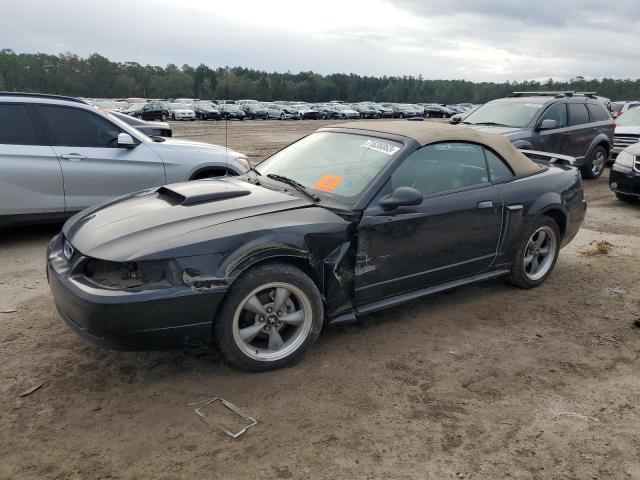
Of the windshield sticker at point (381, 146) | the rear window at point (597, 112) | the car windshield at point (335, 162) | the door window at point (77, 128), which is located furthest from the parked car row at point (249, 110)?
the windshield sticker at point (381, 146)

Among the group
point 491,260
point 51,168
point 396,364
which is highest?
point 51,168

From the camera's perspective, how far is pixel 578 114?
423 inches

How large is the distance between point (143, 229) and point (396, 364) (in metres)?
1.90

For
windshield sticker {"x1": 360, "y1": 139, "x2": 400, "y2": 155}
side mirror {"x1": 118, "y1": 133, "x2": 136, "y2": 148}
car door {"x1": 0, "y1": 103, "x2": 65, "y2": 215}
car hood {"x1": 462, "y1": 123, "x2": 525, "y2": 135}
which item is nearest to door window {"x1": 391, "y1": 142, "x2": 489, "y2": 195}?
windshield sticker {"x1": 360, "y1": 139, "x2": 400, "y2": 155}

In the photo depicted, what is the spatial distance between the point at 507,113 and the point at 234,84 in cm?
1585

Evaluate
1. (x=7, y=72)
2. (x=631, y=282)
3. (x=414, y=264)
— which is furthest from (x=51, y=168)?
(x=7, y=72)

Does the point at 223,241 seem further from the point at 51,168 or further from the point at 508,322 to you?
the point at 51,168

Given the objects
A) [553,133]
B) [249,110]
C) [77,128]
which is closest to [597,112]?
[553,133]

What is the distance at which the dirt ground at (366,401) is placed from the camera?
2580mm

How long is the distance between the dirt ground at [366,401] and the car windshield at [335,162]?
1.15 m

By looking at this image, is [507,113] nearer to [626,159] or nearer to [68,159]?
[626,159]

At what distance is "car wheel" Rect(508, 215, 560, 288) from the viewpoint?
15.5 ft

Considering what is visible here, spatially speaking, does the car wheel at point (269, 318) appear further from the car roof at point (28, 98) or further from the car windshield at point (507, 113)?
the car windshield at point (507, 113)

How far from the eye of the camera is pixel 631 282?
5.23 m
